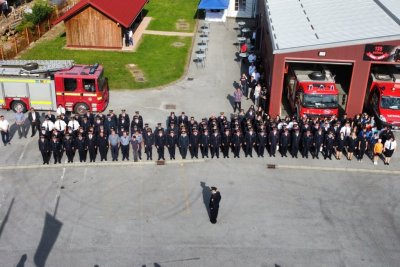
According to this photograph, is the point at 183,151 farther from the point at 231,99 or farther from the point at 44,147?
the point at 231,99

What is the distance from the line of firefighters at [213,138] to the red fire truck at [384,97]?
7.02 ft

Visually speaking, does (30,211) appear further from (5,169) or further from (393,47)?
(393,47)

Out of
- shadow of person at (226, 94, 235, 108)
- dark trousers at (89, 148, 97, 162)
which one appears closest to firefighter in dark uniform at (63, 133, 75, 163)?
dark trousers at (89, 148, 97, 162)

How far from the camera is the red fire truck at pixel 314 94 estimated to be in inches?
1019

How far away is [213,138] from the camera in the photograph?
22.8m

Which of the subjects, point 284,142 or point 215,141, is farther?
point 284,142

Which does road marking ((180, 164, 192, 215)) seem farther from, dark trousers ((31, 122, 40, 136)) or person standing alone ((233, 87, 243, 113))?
dark trousers ((31, 122, 40, 136))

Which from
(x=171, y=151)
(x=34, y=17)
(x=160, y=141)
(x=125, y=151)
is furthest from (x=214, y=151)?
(x=34, y=17)

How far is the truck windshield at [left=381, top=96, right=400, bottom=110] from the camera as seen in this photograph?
2612 cm

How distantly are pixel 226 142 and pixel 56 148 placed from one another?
7.36 metres

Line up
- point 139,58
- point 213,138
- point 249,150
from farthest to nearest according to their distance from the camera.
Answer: point 139,58
point 249,150
point 213,138

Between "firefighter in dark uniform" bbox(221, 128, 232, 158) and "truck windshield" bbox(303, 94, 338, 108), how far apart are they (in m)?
5.08

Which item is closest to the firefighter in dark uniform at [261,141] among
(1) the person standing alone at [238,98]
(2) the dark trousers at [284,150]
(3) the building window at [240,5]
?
(2) the dark trousers at [284,150]

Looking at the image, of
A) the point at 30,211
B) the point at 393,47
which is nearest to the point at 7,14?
the point at 30,211
